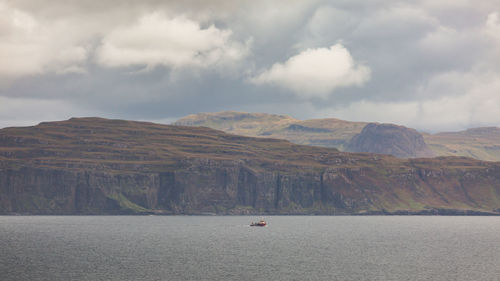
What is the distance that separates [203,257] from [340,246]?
54.0 metres

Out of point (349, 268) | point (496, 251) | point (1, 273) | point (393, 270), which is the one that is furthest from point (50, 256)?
point (496, 251)

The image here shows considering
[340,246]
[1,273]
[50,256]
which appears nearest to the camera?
[1,273]

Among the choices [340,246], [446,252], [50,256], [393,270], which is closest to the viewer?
[393,270]

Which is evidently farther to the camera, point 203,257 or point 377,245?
point 377,245

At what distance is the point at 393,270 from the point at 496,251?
61.7m

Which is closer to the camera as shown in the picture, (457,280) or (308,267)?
(457,280)

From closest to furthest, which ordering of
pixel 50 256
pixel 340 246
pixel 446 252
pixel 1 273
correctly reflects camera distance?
pixel 1 273 < pixel 50 256 < pixel 446 252 < pixel 340 246

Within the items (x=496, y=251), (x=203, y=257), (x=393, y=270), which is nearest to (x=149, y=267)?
(x=203, y=257)

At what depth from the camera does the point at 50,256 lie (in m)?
147

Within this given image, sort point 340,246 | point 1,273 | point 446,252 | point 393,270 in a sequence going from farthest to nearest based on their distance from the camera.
→ point 340,246 → point 446,252 → point 393,270 → point 1,273

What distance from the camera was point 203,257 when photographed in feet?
498

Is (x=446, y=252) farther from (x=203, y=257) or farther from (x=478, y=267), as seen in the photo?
(x=203, y=257)

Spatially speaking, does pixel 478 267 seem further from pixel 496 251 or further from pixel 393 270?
pixel 496 251

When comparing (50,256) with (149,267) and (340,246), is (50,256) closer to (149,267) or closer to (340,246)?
(149,267)
